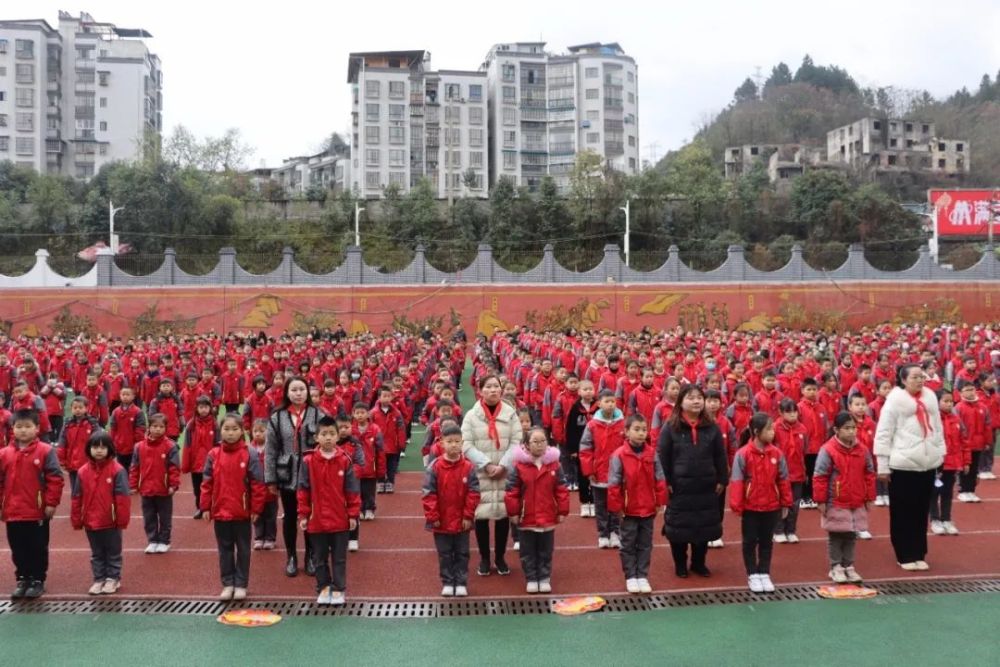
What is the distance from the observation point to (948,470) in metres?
7.82

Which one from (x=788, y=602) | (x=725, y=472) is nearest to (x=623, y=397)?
(x=725, y=472)

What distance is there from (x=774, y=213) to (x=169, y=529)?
158 feet

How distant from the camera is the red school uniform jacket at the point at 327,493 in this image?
5.94m

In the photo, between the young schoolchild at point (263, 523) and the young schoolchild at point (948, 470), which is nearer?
the young schoolchild at point (263, 523)

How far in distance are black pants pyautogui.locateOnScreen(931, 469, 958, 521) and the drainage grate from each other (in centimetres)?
170

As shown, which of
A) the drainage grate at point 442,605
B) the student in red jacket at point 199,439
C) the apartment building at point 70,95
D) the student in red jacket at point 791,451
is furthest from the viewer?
the apartment building at point 70,95

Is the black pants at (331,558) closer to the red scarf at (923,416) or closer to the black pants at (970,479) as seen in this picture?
the red scarf at (923,416)

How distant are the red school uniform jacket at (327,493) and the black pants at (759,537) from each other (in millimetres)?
2959

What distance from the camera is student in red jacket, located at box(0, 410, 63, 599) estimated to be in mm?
6219

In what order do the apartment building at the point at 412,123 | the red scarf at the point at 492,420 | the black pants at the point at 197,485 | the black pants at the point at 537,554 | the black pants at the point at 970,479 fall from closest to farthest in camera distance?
the black pants at the point at 537,554 → the red scarf at the point at 492,420 → the black pants at the point at 197,485 → the black pants at the point at 970,479 → the apartment building at the point at 412,123

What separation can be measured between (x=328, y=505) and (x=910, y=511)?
462 cm

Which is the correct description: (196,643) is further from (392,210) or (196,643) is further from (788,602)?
(392,210)

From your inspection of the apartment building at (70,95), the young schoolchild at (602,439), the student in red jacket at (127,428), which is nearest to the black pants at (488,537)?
the young schoolchild at (602,439)

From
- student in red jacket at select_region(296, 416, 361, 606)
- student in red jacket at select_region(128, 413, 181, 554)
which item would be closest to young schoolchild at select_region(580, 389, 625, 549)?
student in red jacket at select_region(296, 416, 361, 606)
